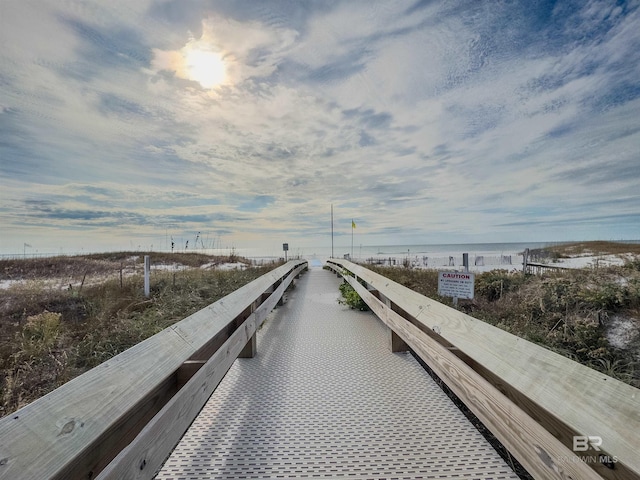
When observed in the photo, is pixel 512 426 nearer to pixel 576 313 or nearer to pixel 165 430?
pixel 165 430

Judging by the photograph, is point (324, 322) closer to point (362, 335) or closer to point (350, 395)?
point (362, 335)

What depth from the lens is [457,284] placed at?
4.52 meters

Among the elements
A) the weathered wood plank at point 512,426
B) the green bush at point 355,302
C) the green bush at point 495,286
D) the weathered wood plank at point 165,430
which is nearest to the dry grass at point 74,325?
the weathered wood plank at point 165,430

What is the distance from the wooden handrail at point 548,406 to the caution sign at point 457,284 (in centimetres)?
230

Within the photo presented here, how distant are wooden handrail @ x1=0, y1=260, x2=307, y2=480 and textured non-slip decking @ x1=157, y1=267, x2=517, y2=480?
0.50 metres

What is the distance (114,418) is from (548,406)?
5.03ft

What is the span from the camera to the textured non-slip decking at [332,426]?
2.11 meters

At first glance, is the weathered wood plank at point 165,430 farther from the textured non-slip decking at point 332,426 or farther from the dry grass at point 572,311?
the dry grass at point 572,311

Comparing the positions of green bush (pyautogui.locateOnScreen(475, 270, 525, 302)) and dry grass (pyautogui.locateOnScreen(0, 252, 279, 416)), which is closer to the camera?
dry grass (pyautogui.locateOnScreen(0, 252, 279, 416))

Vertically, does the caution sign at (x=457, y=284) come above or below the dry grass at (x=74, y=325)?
above

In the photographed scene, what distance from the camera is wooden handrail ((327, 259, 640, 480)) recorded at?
3.42ft

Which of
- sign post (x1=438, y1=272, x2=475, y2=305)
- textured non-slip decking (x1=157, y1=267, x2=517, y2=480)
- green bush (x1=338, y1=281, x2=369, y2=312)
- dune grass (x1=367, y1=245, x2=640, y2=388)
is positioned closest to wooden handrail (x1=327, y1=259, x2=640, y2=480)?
textured non-slip decking (x1=157, y1=267, x2=517, y2=480)

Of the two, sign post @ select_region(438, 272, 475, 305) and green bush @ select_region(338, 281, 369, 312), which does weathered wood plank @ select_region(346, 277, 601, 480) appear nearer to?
sign post @ select_region(438, 272, 475, 305)

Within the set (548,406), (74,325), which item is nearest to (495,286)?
(548,406)
